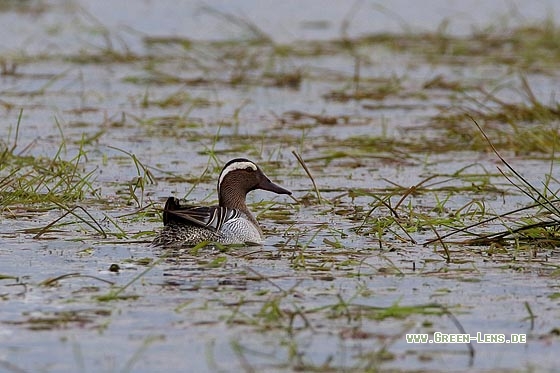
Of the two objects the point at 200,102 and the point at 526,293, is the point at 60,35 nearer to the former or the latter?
the point at 200,102

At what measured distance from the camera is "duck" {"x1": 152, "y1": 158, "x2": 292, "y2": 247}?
8.73 m

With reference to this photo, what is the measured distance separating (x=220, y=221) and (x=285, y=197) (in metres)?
1.97

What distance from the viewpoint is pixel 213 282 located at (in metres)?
7.72

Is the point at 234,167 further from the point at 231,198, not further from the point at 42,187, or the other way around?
the point at 42,187

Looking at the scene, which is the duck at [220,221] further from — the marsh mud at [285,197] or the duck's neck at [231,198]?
the marsh mud at [285,197]

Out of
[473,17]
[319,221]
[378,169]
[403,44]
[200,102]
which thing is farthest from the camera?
[473,17]

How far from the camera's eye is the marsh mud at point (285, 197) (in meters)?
6.59

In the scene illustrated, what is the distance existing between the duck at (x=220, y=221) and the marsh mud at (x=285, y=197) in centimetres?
13

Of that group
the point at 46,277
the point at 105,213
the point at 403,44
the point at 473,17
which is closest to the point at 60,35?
the point at 403,44

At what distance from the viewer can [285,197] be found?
11.0 meters

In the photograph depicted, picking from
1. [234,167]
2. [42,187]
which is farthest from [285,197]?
[42,187]

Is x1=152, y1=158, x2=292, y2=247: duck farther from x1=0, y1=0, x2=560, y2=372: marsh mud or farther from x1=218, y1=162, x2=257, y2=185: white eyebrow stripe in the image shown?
x1=0, y1=0, x2=560, y2=372: marsh mud

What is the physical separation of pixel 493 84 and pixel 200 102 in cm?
363

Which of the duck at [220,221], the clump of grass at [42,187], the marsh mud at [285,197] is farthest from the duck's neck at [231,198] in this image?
the clump of grass at [42,187]
